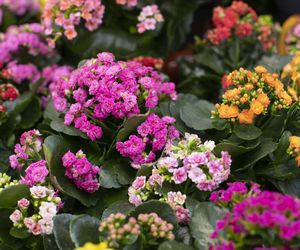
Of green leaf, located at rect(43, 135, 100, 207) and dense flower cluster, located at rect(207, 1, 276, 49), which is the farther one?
dense flower cluster, located at rect(207, 1, 276, 49)

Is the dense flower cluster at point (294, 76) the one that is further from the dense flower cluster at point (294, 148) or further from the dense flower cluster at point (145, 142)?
the dense flower cluster at point (145, 142)

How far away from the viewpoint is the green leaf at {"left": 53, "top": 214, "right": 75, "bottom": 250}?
98 cm

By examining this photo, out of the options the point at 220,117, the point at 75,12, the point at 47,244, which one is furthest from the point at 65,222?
the point at 75,12

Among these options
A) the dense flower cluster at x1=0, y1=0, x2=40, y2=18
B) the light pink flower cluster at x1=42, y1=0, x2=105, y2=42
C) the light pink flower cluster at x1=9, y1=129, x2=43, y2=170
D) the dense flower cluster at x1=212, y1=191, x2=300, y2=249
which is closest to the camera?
the dense flower cluster at x1=212, y1=191, x2=300, y2=249

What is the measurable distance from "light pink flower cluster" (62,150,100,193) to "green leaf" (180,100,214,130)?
26cm

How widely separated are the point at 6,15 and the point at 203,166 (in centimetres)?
128

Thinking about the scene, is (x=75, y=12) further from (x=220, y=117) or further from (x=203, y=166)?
(x=203, y=166)

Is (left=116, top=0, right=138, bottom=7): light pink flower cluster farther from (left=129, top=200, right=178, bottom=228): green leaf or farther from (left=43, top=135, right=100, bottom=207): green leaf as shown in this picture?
(left=129, top=200, right=178, bottom=228): green leaf

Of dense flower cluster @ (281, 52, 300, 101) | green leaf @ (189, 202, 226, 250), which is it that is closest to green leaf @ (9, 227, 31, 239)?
green leaf @ (189, 202, 226, 250)

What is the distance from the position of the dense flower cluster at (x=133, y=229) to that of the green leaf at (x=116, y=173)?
0.72 feet

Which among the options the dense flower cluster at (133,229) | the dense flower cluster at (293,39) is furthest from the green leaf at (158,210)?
the dense flower cluster at (293,39)

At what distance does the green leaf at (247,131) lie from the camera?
1.12m

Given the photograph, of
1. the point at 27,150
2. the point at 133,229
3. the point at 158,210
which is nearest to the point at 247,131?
the point at 158,210

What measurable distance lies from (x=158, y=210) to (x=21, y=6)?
129 centimetres
